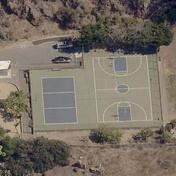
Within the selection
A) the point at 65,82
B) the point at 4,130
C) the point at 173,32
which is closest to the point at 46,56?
the point at 65,82

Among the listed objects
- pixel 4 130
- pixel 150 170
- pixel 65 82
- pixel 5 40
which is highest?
pixel 5 40

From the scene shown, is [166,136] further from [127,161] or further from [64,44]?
[64,44]

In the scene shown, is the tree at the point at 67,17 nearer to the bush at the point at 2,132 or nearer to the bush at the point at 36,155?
the bush at the point at 36,155

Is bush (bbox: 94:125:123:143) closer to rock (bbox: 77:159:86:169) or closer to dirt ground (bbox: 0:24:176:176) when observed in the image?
dirt ground (bbox: 0:24:176:176)

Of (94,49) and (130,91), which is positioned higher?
(94,49)

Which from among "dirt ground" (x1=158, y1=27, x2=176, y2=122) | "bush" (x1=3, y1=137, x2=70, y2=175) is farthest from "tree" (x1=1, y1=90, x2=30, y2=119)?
"dirt ground" (x1=158, y1=27, x2=176, y2=122)

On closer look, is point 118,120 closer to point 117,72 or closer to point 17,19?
point 117,72

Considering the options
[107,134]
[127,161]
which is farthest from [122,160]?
[107,134]

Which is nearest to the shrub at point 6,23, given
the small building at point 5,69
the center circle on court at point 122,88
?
the small building at point 5,69
